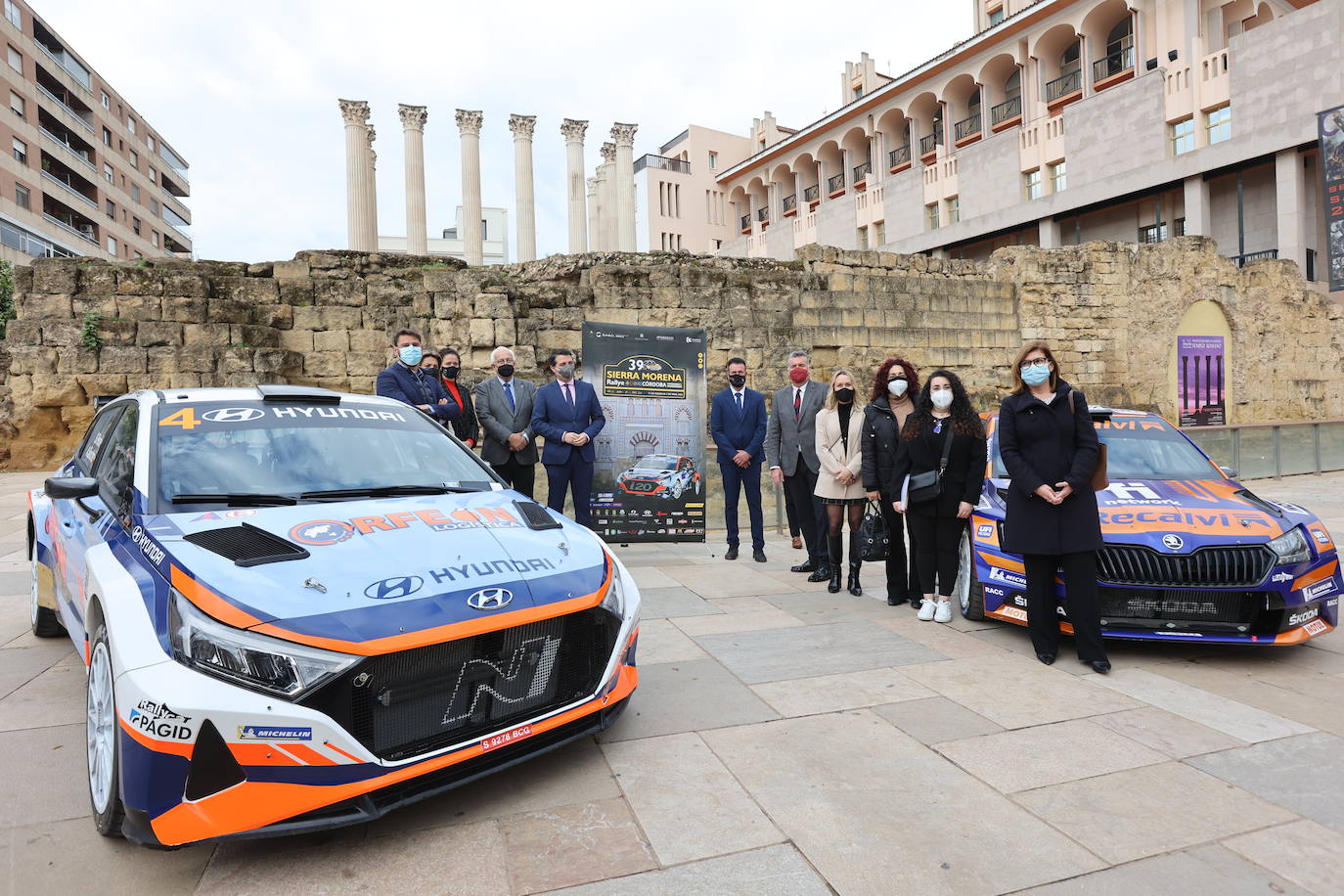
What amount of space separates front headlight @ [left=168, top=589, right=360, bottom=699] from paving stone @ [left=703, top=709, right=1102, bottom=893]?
1.62 m

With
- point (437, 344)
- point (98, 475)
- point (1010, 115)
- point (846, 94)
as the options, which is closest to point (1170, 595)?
point (98, 475)

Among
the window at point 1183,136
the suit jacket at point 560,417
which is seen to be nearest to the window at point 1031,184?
the window at point 1183,136

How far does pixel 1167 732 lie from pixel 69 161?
194 ft

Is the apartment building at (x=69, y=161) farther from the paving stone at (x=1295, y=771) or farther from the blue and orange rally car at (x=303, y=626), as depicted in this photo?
the paving stone at (x=1295, y=771)

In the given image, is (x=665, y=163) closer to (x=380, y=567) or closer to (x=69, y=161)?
(x=69, y=161)

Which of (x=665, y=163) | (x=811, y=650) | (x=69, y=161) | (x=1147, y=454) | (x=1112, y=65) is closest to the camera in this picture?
(x=811, y=650)

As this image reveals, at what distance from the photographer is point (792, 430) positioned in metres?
7.01

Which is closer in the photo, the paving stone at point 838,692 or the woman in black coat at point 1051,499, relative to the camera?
the paving stone at point 838,692

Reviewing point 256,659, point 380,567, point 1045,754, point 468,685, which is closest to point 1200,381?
→ point 1045,754

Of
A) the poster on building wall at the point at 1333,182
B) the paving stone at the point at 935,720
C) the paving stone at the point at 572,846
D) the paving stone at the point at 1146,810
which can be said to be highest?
the poster on building wall at the point at 1333,182

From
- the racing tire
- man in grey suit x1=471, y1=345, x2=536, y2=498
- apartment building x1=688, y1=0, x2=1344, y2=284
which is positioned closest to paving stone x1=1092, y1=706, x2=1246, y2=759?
the racing tire

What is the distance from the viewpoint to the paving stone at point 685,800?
251 centimetres

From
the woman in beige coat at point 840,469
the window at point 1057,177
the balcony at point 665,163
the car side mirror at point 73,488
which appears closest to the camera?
the car side mirror at point 73,488

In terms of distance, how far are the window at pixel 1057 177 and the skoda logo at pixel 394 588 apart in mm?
30913
